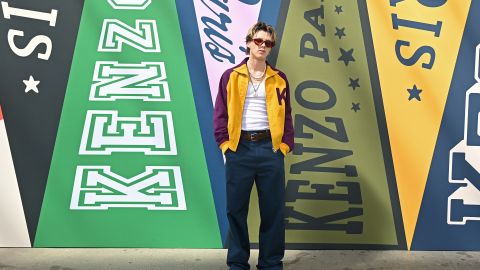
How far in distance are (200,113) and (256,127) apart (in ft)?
2.20

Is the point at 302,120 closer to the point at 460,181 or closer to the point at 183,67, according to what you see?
the point at 183,67

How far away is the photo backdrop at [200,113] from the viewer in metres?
3.36

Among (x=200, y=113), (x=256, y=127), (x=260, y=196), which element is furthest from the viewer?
(x=200, y=113)

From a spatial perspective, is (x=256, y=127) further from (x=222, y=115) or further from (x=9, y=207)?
(x=9, y=207)

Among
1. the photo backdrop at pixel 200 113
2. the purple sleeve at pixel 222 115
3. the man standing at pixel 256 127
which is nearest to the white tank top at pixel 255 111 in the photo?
the man standing at pixel 256 127

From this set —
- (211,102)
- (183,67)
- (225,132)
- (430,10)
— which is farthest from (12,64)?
(430,10)

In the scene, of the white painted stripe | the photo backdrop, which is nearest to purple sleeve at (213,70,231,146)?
the photo backdrop

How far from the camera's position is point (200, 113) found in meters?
3.38

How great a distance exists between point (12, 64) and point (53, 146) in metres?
0.60

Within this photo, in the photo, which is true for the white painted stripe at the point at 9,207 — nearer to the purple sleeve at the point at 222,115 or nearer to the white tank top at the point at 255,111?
the purple sleeve at the point at 222,115

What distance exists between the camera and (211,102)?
11.1 ft

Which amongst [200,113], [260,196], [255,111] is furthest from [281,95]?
[200,113]

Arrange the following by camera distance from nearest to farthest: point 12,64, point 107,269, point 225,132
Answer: point 225,132 → point 107,269 → point 12,64

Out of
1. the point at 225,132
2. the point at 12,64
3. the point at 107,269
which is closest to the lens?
the point at 225,132
